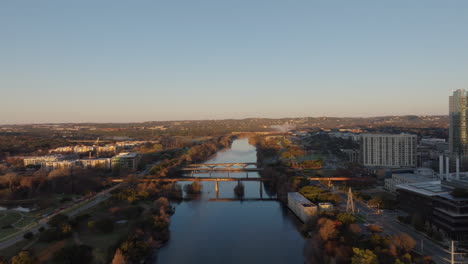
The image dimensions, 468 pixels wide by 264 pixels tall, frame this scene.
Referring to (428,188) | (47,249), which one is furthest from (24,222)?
(428,188)

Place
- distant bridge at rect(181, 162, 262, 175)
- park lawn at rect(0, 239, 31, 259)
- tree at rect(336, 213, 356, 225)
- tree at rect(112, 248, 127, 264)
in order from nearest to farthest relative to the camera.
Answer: tree at rect(112, 248, 127, 264)
park lawn at rect(0, 239, 31, 259)
tree at rect(336, 213, 356, 225)
distant bridge at rect(181, 162, 262, 175)

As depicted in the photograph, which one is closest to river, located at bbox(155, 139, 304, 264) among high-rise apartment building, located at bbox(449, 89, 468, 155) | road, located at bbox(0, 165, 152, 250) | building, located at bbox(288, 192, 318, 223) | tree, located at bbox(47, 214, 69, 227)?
building, located at bbox(288, 192, 318, 223)

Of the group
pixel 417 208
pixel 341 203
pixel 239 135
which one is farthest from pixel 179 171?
pixel 239 135

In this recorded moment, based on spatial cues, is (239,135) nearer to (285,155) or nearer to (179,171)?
(285,155)

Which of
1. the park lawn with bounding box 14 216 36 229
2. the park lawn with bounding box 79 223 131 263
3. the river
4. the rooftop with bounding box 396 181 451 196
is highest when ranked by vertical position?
the rooftop with bounding box 396 181 451 196

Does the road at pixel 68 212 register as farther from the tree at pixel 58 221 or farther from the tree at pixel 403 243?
the tree at pixel 403 243

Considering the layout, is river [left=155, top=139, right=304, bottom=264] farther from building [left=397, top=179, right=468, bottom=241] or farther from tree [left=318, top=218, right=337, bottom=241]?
building [left=397, top=179, right=468, bottom=241]
